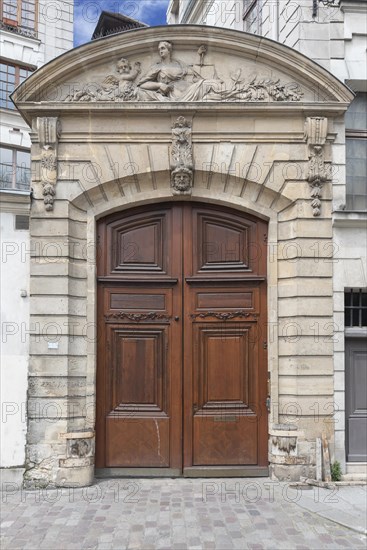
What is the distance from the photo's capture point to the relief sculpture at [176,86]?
22.1ft

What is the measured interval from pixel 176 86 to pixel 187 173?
1243mm

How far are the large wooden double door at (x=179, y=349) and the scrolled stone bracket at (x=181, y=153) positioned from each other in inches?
18.1

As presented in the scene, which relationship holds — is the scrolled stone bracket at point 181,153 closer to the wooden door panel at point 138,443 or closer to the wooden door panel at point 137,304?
the wooden door panel at point 137,304

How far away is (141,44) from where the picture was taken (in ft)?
22.1

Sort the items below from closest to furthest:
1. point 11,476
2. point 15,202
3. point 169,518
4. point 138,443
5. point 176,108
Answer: point 169,518 → point 11,476 → point 15,202 → point 176,108 → point 138,443

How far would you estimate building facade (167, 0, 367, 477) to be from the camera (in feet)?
21.9

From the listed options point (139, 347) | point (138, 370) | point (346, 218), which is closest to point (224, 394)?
point (138, 370)

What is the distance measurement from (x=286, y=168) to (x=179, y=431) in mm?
Answer: 3851

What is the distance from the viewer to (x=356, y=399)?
6812mm

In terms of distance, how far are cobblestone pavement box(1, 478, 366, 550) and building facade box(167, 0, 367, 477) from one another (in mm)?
1087

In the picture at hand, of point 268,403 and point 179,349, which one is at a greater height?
point 179,349

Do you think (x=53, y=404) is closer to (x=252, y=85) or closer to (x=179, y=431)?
(x=179, y=431)

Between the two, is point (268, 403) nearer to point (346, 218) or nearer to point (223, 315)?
point (223, 315)

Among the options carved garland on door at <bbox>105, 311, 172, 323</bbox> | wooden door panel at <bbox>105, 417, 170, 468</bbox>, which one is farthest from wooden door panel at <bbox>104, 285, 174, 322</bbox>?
wooden door panel at <bbox>105, 417, 170, 468</bbox>
